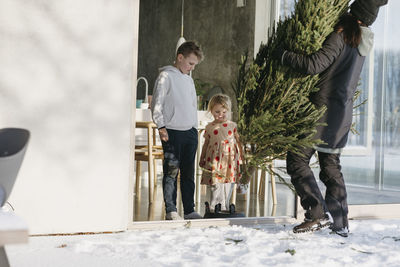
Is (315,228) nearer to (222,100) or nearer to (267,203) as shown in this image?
(222,100)

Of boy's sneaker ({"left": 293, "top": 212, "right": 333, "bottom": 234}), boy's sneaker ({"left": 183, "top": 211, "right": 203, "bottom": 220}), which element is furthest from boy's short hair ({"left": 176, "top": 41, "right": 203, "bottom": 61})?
boy's sneaker ({"left": 293, "top": 212, "right": 333, "bottom": 234})

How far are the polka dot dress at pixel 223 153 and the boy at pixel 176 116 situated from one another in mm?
361

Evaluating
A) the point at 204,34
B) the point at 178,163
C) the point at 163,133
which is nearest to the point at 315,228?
the point at 178,163

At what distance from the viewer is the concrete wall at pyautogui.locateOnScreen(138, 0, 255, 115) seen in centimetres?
830

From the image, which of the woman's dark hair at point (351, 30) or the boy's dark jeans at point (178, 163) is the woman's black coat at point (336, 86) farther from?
the boy's dark jeans at point (178, 163)

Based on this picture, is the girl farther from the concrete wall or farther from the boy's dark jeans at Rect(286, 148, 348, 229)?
the concrete wall

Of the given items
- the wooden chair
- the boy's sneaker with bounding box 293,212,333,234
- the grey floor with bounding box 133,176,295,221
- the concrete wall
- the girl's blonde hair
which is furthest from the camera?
the concrete wall

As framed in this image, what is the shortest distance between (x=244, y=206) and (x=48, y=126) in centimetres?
240

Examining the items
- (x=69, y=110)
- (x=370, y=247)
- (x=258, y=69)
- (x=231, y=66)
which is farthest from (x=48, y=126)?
(x=231, y=66)

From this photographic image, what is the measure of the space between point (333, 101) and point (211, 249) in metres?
1.33

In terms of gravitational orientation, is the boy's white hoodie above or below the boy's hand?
above

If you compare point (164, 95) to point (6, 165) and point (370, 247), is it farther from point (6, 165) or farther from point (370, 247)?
point (6, 165)

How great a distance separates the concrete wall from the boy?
3093 mm

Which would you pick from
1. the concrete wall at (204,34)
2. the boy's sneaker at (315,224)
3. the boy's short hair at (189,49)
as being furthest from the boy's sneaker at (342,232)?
the concrete wall at (204,34)
